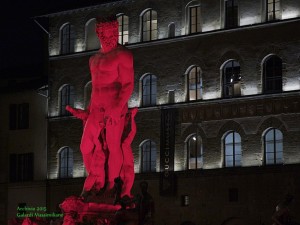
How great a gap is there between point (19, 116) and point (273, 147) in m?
19.4

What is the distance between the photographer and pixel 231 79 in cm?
4744

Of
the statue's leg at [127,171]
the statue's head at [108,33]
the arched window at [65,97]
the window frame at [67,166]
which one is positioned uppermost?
the arched window at [65,97]

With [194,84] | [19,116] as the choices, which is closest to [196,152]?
[194,84]

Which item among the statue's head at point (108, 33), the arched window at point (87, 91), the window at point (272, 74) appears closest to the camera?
the statue's head at point (108, 33)

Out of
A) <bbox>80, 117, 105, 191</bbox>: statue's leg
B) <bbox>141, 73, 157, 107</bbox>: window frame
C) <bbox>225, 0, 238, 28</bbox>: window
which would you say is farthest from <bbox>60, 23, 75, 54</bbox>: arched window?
<bbox>80, 117, 105, 191</bbox>: statue's leg

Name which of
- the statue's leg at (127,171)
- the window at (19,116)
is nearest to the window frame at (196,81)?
the window at (19,116)

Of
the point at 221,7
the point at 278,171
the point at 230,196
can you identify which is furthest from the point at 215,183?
the point at 221,7

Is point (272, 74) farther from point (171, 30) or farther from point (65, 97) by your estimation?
point (65, 97)

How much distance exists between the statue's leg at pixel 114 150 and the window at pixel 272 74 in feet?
80.3

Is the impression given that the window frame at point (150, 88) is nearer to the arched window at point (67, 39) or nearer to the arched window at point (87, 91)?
the arched window at point (87, 91)

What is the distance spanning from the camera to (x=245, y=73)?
154 ft

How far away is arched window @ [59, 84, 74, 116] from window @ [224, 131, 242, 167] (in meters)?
12.1

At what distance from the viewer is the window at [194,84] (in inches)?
1914

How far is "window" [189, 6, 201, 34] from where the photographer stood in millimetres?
49312
